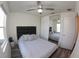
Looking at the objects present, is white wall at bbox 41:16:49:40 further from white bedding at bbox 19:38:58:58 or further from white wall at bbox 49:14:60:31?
white bedding at bbox 19:38:58:58

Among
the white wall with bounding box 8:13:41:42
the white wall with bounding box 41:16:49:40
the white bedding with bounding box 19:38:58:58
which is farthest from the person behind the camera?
the white wall with bounding box 41:16:49:40

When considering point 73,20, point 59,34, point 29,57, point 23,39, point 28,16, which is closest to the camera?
point 29,57

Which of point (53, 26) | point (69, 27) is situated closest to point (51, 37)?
point (53, 26)

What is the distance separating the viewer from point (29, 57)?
2.76 metres

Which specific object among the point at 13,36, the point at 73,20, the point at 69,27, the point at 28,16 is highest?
the point at 28,16

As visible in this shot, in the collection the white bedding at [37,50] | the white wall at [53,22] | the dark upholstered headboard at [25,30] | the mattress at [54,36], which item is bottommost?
the white bedding at [37,50]

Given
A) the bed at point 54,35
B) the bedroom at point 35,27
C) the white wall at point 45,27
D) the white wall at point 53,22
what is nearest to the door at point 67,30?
the bedroom at point 35,27

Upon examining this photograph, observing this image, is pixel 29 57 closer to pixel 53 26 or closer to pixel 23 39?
pixel 23 39

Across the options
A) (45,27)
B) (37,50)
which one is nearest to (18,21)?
(45,27)

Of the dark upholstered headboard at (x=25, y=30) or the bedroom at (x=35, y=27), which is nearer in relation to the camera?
the bedroom at (x=35, y=27)

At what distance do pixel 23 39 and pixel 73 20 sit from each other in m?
2.90

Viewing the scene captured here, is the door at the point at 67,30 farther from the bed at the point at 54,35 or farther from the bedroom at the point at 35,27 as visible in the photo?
the bed at the point at 54,35

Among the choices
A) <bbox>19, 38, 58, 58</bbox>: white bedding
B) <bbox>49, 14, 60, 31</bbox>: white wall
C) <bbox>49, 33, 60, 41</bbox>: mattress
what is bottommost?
<bbox>19, 38, 58, 58</bbox>: white bedding

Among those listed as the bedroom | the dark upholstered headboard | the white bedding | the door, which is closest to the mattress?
the bedroom
